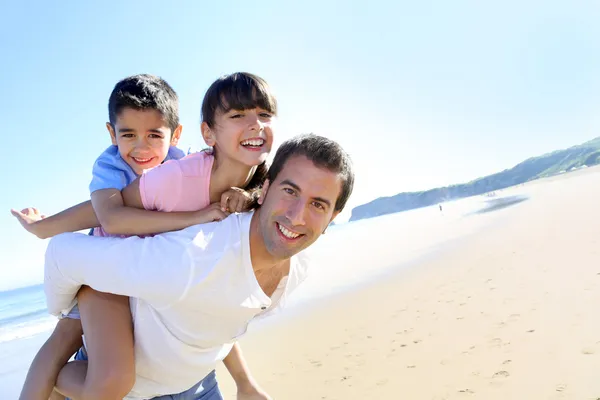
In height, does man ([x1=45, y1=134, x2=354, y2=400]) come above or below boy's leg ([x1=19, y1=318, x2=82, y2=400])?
above

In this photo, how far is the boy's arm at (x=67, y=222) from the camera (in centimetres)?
277

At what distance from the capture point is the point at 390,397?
4453 millimetres

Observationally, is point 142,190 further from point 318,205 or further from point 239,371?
point 239,371

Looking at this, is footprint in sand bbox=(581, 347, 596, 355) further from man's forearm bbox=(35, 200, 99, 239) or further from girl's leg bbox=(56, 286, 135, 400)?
man's forearm bbox=(35, 200, 99, 239)

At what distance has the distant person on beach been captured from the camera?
2.31m

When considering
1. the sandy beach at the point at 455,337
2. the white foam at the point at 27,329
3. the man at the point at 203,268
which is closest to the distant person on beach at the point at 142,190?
the man at the point at 203,268

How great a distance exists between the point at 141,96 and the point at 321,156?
4.99ft

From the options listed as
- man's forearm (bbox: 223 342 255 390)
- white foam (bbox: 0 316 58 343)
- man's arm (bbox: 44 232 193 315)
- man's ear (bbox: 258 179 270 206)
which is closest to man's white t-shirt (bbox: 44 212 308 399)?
man's arm (bbox: 44 232 193 315)

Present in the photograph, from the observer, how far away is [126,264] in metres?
2.10

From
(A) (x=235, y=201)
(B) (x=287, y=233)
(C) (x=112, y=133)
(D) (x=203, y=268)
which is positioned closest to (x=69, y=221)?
(C) (x=112, y=133)

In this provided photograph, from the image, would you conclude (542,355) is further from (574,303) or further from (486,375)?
(574,303)

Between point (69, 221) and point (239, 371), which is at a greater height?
point (69, 221)

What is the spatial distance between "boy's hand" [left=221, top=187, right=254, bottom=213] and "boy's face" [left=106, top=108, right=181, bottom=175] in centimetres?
90

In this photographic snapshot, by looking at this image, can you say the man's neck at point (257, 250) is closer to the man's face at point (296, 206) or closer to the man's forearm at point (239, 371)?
the man's face at point (296, 206)
